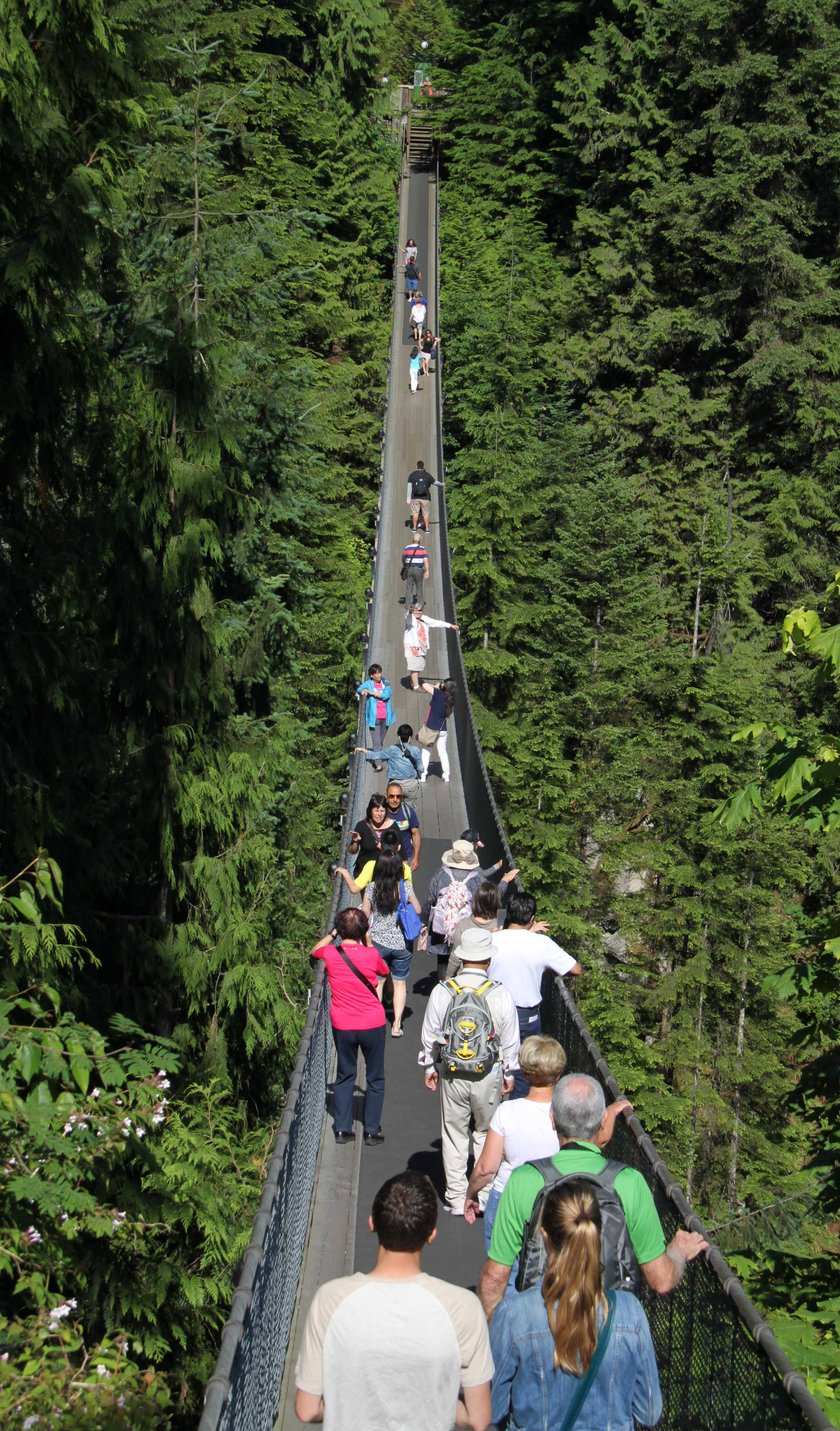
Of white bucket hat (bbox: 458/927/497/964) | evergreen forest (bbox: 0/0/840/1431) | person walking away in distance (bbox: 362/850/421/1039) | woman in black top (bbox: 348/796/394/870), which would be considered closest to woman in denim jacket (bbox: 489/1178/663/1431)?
evergreen forest (bbox: 0/0/840/1431)

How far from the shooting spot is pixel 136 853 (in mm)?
10164

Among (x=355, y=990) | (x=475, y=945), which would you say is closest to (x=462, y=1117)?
(x=475, y=945)

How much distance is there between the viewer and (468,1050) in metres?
5.25

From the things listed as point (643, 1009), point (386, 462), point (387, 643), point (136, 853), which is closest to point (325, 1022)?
point (136, 853)

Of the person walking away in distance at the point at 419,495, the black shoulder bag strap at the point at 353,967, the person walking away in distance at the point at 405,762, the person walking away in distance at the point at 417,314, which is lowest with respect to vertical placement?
the person walking away in distance at the point at 405,762

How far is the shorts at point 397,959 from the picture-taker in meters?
7.14

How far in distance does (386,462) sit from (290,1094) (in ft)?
67.0

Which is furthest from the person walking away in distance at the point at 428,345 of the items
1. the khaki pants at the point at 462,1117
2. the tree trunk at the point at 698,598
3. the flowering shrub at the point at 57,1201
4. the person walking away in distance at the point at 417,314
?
the flowering shrub at the point at 57,1201

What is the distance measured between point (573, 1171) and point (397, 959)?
12.3ft

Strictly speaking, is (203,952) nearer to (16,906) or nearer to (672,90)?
(16,906)

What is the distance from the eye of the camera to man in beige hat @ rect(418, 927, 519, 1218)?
5262 mm

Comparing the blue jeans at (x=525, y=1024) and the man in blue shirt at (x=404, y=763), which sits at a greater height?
the blue jeans at (x=525, y=1024)

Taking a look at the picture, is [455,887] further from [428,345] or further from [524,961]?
[428,345]

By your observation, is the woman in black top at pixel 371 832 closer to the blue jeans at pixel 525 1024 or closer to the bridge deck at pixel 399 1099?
the bridge deck at pixel 399 1099
